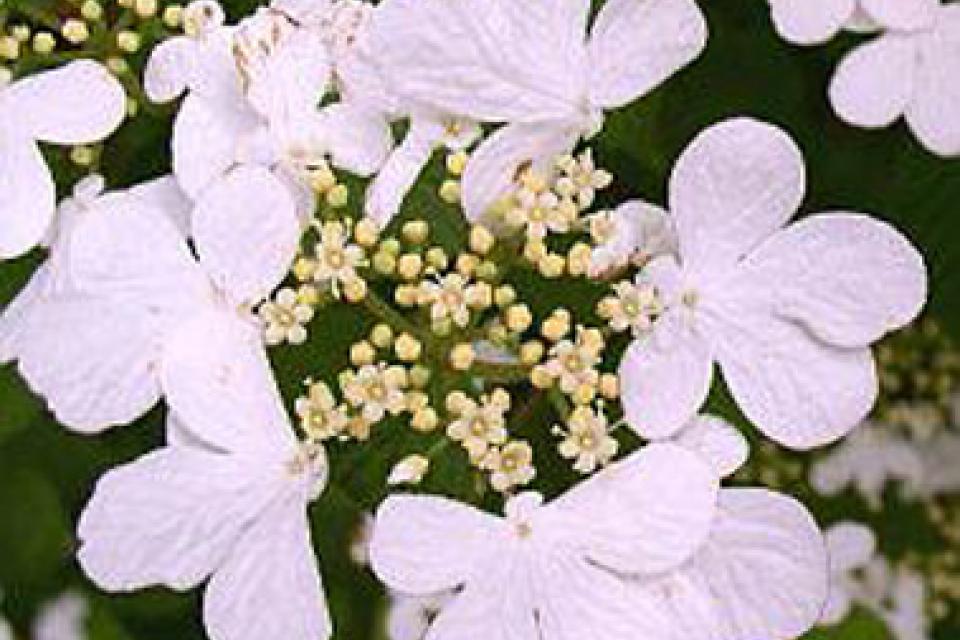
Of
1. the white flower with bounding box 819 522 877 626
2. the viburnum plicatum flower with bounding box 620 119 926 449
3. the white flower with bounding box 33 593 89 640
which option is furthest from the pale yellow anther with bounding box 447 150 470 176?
the white flower with bounding box 33 593 89 640

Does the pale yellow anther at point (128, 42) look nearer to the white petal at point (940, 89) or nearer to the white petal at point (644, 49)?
the white petal at point (644, 49)

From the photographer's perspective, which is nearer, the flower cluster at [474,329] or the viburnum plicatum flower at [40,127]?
the flower cluster at [474,329]

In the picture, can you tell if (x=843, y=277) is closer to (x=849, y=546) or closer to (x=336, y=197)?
(x=336, y=197)

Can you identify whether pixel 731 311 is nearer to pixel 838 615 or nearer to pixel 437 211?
pixel 437 211

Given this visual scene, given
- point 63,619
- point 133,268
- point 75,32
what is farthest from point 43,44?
point 63,619

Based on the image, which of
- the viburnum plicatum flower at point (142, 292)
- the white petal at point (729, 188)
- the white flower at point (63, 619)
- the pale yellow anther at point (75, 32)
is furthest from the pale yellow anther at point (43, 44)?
the white flower at point (63, 619)

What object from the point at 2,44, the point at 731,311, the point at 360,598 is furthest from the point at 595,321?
the point at 360,598
